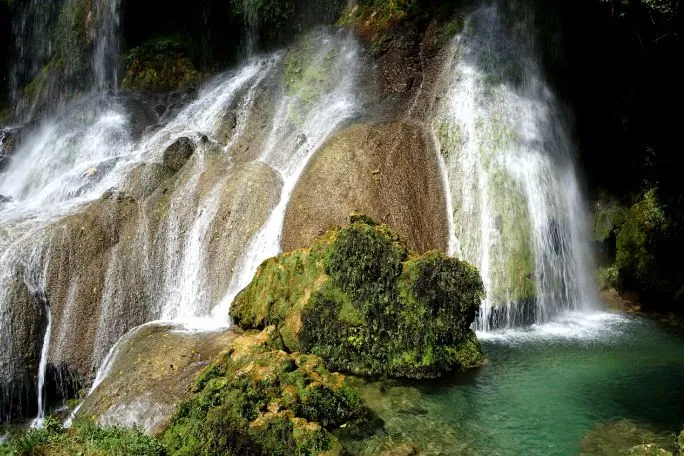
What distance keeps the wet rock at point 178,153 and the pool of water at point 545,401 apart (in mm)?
9478

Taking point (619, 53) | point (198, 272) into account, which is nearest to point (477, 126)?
point (619, 53)

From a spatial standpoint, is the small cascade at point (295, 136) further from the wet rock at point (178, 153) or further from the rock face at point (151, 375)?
the wet rock at point (178, 153)

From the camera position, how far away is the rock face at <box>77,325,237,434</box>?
828 cm

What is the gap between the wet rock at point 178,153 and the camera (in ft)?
50.6

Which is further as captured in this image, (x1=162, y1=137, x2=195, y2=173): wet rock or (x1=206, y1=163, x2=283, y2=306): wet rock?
(x1=162, y1=137, x2=195, y2=173): wet rock

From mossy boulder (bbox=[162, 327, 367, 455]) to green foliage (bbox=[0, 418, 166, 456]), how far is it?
13.5 inches

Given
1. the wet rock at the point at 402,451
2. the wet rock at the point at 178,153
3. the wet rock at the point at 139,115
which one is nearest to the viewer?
the wet rock at the point at 402,451

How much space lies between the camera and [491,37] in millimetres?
16812

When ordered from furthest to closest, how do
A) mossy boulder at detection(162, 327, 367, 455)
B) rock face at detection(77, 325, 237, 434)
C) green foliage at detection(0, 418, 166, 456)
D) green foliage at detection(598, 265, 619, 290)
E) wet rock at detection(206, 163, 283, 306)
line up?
green foliage at detection(598, 265, 619, 290) < wet rock at detection(206, 163, 283, 306) < rock face at detection(77, 325, 237, 434) < mossy boulder at detection(162, 327, 367, 455) < green foliage at detection(0, 418, 166, 456)

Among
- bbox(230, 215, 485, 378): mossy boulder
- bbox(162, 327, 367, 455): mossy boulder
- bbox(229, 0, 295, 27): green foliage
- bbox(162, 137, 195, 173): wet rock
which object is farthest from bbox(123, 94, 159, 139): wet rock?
bbox(162, 327, 367, 455): mossy boulder

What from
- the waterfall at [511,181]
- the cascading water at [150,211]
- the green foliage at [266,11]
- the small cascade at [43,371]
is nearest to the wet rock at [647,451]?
Result: the waterfall at [511,181]

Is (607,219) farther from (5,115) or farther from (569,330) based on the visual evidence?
(5,115)

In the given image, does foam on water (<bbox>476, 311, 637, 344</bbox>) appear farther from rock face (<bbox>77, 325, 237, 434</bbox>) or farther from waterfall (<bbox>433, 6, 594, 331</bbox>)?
rock face (<bbox>77, 325, 237, 434</bbox>)

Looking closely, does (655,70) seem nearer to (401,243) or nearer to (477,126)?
(477,126)
